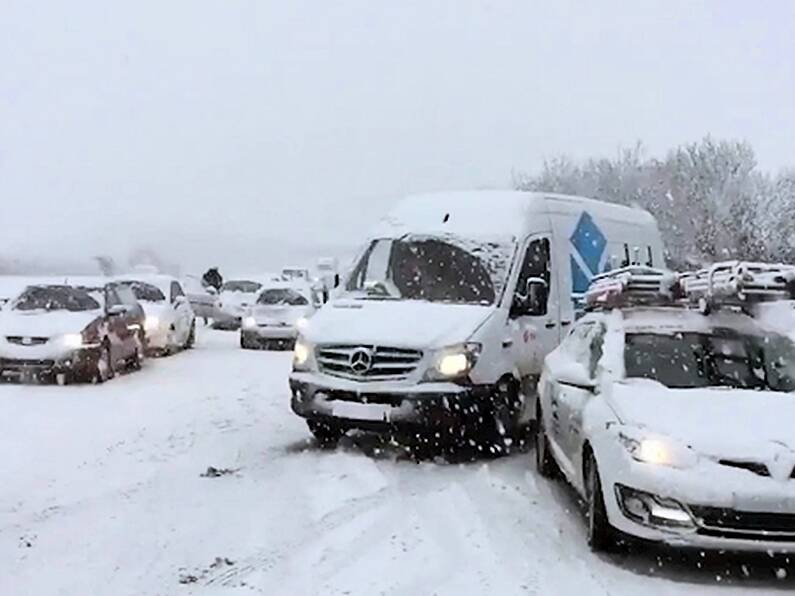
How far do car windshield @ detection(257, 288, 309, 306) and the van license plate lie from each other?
1527cm

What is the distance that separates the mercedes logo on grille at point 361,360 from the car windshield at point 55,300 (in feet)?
26.4

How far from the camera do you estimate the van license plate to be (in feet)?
32.7

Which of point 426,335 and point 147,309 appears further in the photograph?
point 147,309

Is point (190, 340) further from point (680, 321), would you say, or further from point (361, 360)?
point (680, 321)

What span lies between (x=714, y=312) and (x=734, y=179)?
55.6m

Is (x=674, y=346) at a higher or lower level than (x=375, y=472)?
higher

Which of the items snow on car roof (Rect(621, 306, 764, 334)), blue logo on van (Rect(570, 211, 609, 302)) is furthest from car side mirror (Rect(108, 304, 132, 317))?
snow on car roof (Rect(621, 306, 764, 334))

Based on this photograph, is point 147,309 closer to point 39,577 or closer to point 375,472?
point 375,472

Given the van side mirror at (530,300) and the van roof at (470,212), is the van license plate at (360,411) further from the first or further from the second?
the van roof at (470,212)

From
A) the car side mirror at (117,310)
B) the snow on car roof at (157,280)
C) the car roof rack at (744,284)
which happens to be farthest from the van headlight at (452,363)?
the snow on car roof at (157,280)

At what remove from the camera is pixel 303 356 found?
10500 millimetres

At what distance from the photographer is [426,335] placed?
1017cm

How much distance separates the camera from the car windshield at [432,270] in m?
11.2

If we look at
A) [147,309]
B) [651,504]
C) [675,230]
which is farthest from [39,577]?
[675,230]
